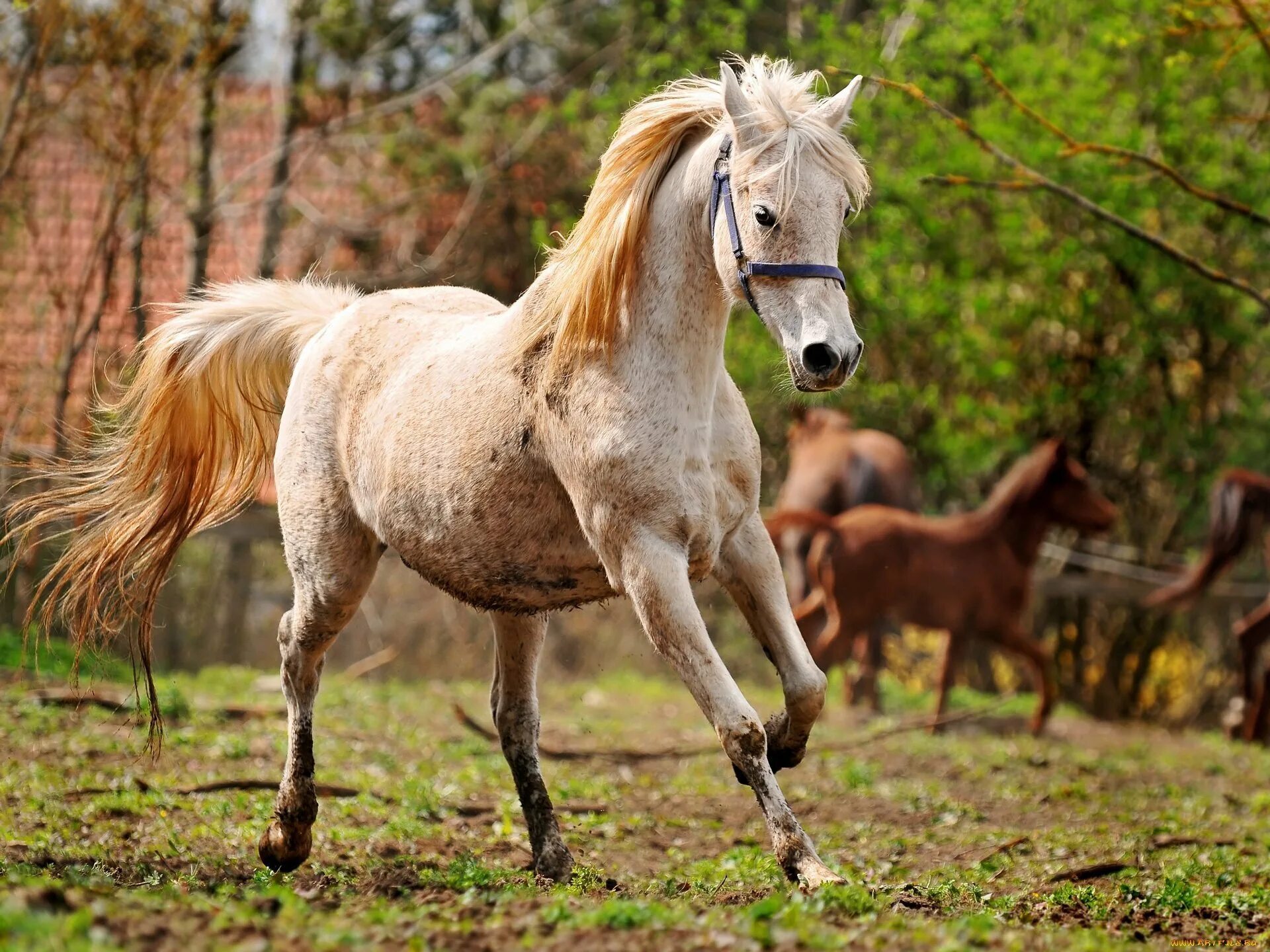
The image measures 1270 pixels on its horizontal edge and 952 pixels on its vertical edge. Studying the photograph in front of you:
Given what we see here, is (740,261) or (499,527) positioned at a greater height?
(740,261)

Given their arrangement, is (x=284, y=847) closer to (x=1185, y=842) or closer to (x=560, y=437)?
(x=560, y=437)

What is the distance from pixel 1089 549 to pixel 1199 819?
6.90 meters

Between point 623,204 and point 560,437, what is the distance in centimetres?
71

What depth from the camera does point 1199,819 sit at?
680 centimetres

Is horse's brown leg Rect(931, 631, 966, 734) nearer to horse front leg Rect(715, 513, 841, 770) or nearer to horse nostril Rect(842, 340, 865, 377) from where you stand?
horse front leg Rect(715, 513, 841, 770)

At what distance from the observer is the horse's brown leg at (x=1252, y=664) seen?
10727 millimetres

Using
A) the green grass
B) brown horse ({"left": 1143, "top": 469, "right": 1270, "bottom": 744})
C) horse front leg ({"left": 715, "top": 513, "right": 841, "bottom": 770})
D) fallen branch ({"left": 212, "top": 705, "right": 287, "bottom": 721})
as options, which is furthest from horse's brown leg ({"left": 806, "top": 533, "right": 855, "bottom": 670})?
horse front leg ({"left": 715, "top": 513, "right": 841, "bottom": 770})

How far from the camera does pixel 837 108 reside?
414 cm

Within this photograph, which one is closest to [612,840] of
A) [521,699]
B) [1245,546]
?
[521,699]

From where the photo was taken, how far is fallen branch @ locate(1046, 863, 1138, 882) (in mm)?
4859

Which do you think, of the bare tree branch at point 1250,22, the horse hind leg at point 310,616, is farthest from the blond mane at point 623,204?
the bare tree branch at point 1250,22

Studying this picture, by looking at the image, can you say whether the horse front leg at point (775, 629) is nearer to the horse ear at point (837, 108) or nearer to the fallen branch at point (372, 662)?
the horse ear at point (837, 108)

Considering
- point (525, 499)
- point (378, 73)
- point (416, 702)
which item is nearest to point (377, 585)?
point (416, 702)

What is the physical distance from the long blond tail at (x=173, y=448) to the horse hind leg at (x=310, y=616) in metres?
0.59
